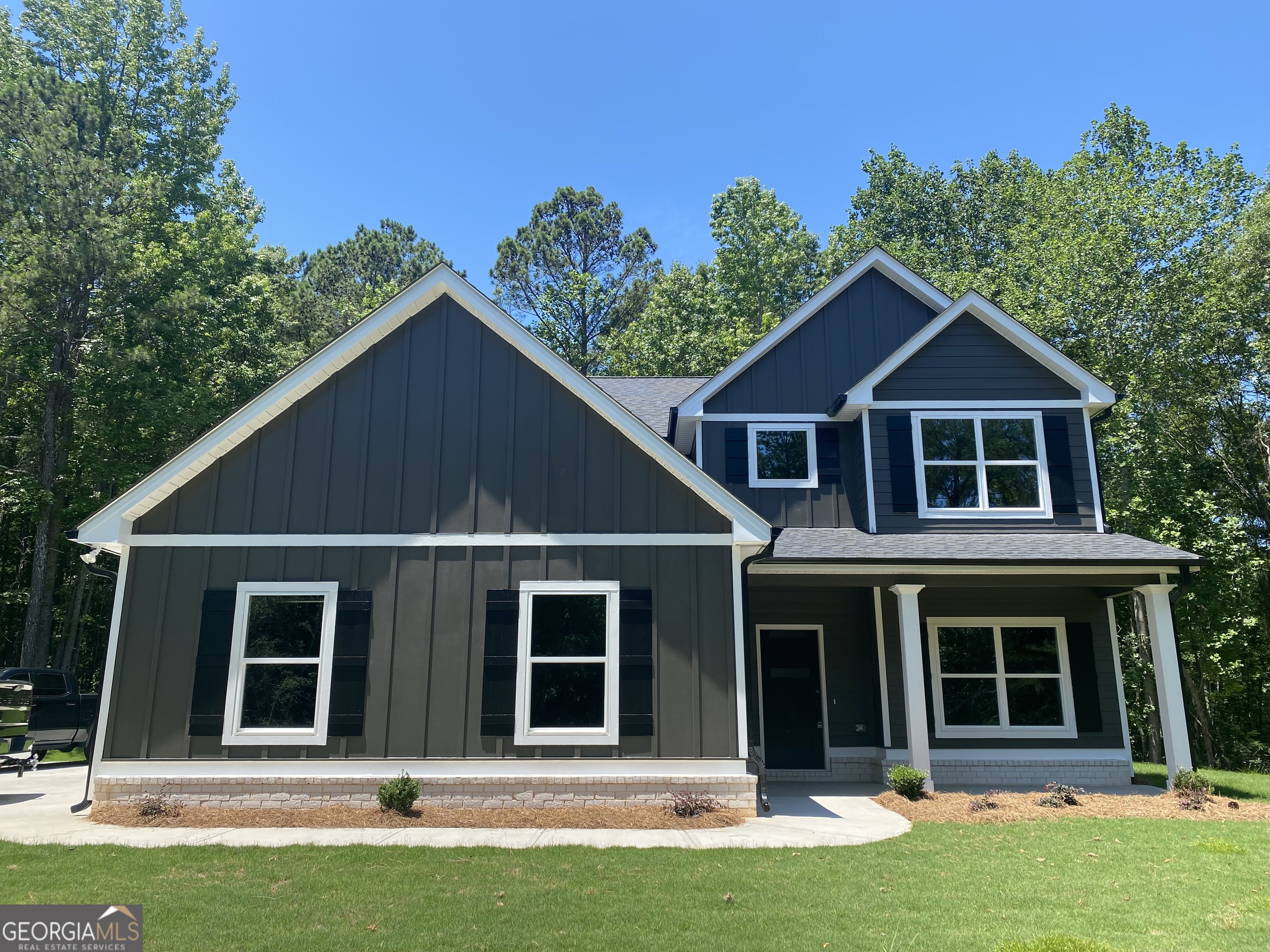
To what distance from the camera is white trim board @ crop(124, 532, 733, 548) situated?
33.0 ft

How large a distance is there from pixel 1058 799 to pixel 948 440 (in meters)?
5.72

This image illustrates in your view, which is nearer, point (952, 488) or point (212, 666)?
point (212, 666)

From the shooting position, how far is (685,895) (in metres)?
6.11

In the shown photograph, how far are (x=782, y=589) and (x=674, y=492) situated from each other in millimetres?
3917

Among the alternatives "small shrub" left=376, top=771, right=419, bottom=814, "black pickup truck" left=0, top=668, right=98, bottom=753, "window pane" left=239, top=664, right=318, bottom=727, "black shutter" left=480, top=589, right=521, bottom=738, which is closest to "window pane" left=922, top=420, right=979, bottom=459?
"black shutter" left=480, top=589, right=521, bottom=738

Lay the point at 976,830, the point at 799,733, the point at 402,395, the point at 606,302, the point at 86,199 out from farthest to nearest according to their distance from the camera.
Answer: the point at 606,302, the point at 86,199, the point at 799,733, the point at 402,395, the point at 976,830

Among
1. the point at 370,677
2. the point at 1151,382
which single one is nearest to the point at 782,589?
the point at 370,677

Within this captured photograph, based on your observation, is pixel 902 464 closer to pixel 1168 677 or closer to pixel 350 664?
pixel 1168 677

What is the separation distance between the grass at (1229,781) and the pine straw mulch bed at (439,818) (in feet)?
24.0

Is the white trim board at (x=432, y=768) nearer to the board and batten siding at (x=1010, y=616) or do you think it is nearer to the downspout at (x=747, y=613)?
the downspout at (x=747, y=613)

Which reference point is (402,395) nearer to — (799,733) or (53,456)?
(799,733)

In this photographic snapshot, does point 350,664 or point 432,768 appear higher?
point 350,664

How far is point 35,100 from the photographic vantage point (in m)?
21.1

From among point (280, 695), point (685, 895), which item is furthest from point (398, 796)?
point (685, 895)
